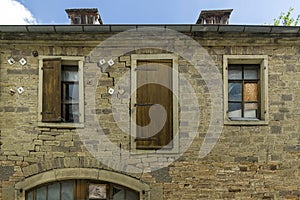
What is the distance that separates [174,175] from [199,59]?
2354mm

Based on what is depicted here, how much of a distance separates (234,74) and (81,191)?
3874 millimetres

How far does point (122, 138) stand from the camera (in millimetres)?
6684

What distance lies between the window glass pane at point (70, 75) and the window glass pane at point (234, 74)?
3161mm

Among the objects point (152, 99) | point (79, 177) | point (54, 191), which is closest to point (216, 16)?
point (152, 99)

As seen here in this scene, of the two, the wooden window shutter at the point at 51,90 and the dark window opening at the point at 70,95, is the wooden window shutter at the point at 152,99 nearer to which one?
the dark window opening at the point at 70,95

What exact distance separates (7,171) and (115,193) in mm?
2162

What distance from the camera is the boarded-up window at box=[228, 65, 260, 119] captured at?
22.7ft

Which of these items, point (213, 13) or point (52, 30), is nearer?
point (52, 30)

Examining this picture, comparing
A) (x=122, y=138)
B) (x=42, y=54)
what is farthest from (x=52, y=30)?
(x=122, y=138)

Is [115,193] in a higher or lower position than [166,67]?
lower

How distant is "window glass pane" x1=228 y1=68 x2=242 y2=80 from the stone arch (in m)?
Answer: 2.78

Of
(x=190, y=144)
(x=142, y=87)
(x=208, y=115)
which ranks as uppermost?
(x=142, y=87)

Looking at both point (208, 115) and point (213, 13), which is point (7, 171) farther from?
point (213, 13)

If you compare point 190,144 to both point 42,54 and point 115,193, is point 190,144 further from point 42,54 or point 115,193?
point 42,54
